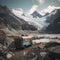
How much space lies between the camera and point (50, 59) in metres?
23.8

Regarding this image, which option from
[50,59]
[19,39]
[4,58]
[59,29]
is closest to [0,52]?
[4,58]

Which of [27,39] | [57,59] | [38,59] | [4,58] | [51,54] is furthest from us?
[27,39]

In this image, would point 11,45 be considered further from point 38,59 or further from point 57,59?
point 57,59

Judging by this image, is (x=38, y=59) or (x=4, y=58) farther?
(x=4, y=58)

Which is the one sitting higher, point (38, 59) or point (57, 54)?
point (57, 54)

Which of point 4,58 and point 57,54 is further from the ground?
point 57,54

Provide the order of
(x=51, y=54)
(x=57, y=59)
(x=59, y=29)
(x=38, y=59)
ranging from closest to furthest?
(x=57, y=59), (x=51, y=54), (x=38, y=59), (x=59, y=29)

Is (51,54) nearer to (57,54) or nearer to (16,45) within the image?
(57,54)

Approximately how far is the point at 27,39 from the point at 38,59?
20.0m

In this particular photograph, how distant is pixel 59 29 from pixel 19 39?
5953 inches

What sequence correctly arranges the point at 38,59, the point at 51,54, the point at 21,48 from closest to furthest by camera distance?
1. the point at 51,54
2. the point at 38,59
3. the point at 21,48

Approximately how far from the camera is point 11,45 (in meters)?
45.3

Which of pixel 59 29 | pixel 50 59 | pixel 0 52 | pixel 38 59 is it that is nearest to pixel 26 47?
pixel 0 52

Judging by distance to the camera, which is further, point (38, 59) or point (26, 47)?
point (26, 47)
